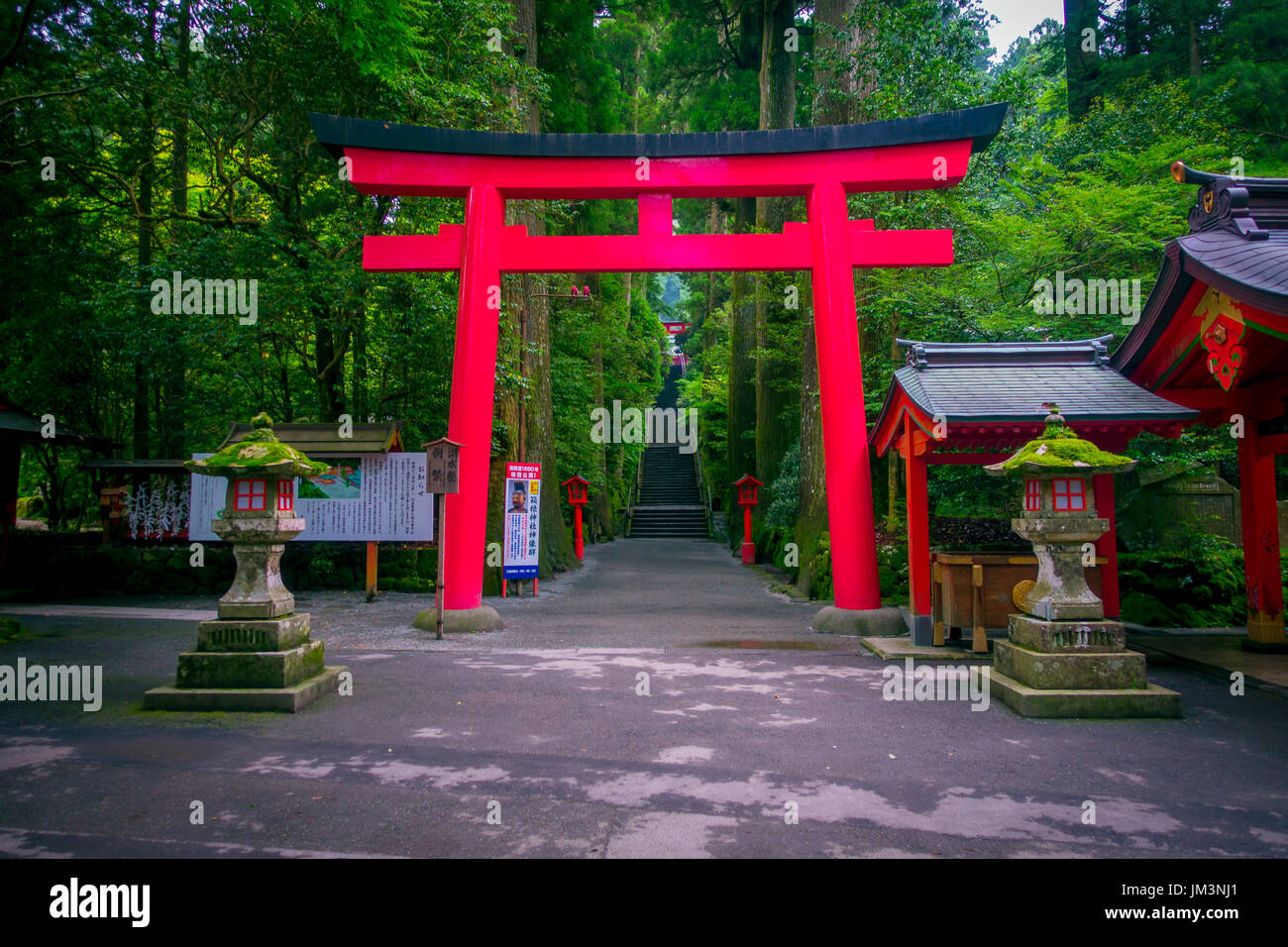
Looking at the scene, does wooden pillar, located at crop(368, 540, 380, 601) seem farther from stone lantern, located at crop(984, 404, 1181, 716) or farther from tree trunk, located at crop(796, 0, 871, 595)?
stone lantern, located at crop(984, 404, 1181, 716)

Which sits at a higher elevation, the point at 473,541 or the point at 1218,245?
the point at 1218,245

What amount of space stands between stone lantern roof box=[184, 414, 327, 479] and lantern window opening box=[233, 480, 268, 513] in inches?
3.8

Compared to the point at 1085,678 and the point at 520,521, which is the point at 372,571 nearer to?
the point at 520,521

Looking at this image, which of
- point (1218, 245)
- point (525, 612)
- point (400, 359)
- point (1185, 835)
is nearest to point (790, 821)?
point (1185, 835)

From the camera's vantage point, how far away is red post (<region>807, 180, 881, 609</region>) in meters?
7.96

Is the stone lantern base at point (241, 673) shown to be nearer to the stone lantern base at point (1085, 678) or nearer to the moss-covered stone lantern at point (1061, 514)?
the stone lantern base at point (1085, 678)

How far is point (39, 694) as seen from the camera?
530 centimetres

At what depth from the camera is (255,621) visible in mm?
5195

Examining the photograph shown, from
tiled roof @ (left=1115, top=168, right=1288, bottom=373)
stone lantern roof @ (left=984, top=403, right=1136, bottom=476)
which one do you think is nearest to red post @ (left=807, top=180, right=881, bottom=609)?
stone lantern roof @ (left=984, top=403, right=1136, bottom=476)

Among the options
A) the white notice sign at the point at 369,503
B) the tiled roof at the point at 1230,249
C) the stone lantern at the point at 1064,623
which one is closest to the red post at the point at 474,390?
the white notice sign at the point at 369,503

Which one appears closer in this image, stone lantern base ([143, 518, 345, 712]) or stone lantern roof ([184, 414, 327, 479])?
stone lantern base ([143, 518, 345, 712])

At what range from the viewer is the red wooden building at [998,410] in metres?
6.35

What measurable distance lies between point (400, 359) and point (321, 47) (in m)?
4.58

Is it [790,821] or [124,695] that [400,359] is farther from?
[790,821]
